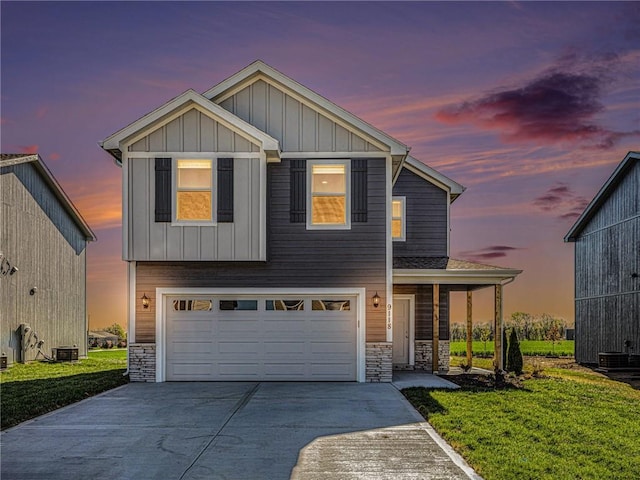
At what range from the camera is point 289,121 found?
52.1 feet

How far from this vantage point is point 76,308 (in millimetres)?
25859

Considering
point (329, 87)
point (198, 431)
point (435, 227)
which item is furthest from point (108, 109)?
point (198, 431)

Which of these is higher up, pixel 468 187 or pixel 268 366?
pixel 468 187

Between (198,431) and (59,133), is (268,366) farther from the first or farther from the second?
(59,133)

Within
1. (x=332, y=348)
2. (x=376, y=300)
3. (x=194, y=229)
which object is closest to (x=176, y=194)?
(x=194, y=229)

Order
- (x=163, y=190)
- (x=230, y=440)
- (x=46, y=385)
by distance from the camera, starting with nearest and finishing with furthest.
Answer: (x=230, y=440), (x=46, y=385), (x=163, y=190)

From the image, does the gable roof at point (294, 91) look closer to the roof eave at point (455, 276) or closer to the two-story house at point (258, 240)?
the two-story house at point (258, 240)

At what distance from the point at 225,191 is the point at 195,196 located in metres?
0.74

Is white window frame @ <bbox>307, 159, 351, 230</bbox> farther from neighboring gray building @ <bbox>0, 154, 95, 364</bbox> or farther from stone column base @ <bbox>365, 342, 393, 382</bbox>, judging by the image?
neighboring gray building @ <bbox>0, 154, 95, 364</bbox>

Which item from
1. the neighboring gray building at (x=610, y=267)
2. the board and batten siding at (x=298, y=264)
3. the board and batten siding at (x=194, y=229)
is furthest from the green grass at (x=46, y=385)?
the neighboring gray building at (x=610, y=267)

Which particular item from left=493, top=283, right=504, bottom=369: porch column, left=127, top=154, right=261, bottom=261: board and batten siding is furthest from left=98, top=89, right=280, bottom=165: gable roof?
left=493, top=283, right=504, bottom=369: porch column

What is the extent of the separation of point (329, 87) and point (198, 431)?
10.6m

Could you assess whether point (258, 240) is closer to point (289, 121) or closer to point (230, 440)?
point (289, 121)

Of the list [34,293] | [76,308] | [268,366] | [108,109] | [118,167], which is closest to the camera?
[268,366]
